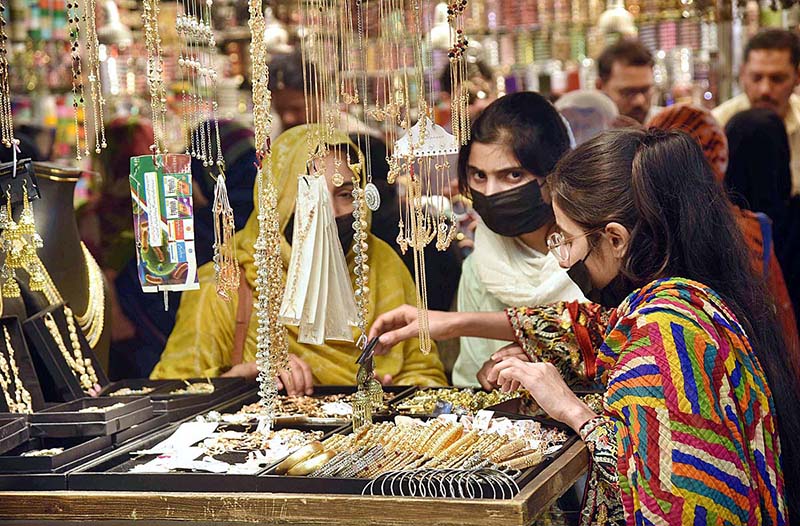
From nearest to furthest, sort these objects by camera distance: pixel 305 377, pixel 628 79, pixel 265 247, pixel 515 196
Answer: pixel 265 247 < pixel 305 377 < pixel 515 196 < pixel 628 79

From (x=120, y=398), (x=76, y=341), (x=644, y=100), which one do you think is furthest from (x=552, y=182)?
(x=644, y=100)

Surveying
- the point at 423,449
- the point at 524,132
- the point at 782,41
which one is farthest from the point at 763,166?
the point at 423,449

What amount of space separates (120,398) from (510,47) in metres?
3.98

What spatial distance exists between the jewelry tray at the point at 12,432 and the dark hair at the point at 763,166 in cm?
294

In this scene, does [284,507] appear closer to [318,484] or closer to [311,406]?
[318,484]

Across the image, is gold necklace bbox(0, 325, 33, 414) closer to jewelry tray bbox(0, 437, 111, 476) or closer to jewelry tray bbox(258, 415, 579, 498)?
jewelry tray bbox(0, 437, 111, 476)

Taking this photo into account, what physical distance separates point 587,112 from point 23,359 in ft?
7.22

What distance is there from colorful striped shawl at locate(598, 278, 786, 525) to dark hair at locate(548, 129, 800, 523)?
95mm

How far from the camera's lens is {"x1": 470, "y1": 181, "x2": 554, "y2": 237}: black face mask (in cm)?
334

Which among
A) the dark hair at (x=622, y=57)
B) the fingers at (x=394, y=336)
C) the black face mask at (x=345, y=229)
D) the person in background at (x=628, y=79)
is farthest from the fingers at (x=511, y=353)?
the dark hair at (x=622, y=57)

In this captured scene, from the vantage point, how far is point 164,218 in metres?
2.61

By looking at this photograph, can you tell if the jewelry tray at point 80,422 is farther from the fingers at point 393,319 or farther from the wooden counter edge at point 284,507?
the fingers at point 393,319

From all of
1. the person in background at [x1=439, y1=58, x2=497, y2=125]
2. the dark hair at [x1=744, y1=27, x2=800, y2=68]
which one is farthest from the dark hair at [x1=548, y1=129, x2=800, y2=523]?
the dark hair at [x1=744, y1=27, x2=800, y2=68]

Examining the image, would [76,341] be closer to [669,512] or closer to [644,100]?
[669,512]
